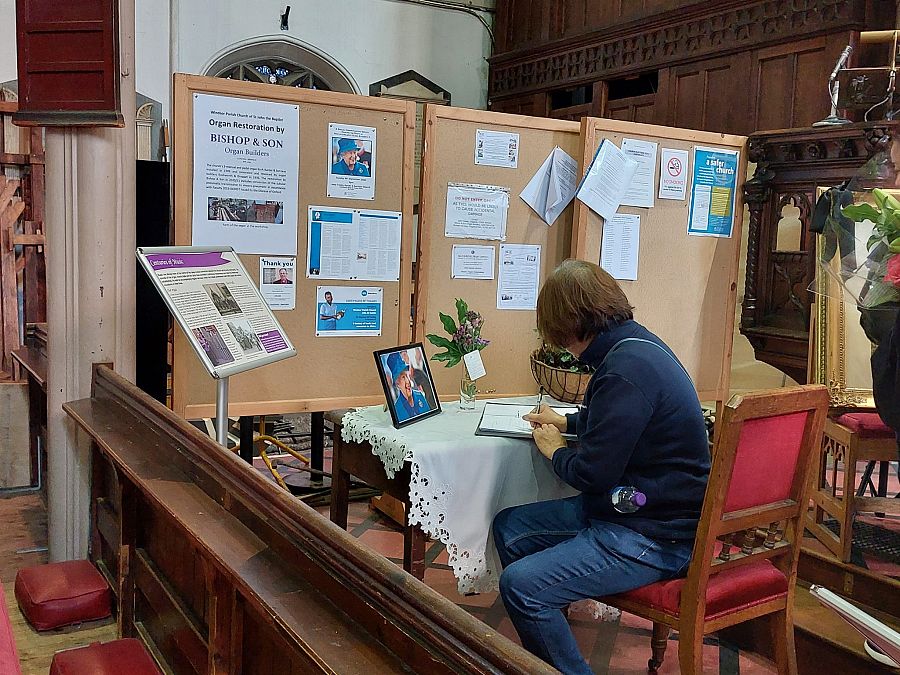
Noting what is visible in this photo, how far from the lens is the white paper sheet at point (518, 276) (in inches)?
135

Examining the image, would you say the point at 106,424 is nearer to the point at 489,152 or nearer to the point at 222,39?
the point at 489,152

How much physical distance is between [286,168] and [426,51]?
5.56 metres

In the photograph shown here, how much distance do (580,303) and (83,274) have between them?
1.62 m

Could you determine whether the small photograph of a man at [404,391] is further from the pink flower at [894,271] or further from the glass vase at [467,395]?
the pink flower at [894,271]

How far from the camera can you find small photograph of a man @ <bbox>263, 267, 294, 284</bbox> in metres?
3.02

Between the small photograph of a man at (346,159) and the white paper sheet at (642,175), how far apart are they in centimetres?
109

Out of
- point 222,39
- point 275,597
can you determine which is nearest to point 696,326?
point 275,597

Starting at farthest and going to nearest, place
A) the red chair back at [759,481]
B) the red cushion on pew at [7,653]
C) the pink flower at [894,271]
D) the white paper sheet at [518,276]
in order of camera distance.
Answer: the white paper sheet at [518,276], the red chair back at [759,481], the pink flower at [894,271], the red cushion on pew at [7,653]

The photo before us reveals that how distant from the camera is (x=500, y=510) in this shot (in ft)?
8.59

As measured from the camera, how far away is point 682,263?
3.77 m

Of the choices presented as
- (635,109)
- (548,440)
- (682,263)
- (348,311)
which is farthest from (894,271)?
(635,109)

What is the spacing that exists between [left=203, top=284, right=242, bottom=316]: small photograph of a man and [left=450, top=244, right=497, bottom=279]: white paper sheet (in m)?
1.07

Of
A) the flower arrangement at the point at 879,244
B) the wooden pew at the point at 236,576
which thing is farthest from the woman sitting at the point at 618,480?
the wooden pew at the point at 236,576

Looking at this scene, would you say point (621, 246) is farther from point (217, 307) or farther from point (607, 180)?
point (217, 307)
